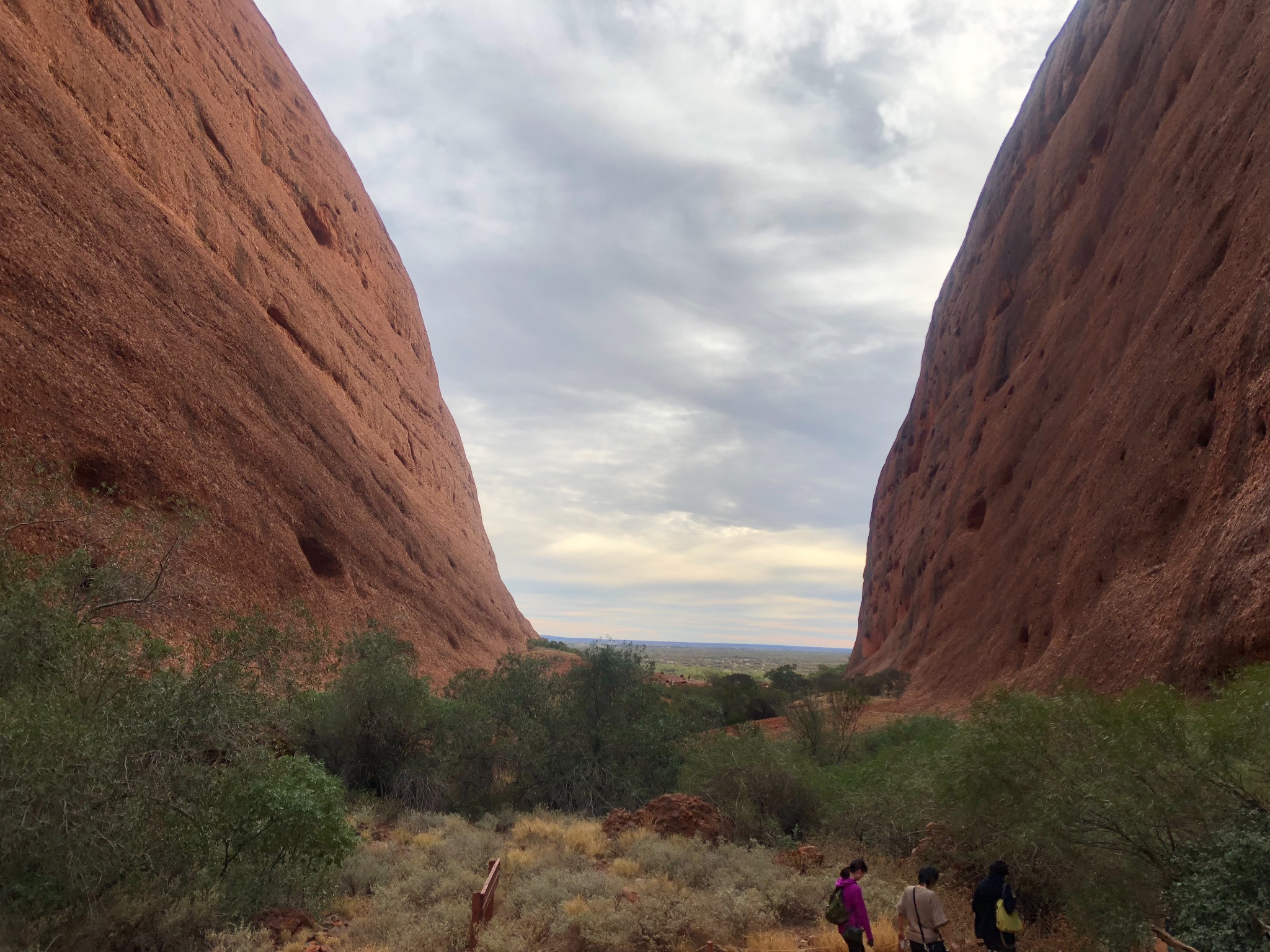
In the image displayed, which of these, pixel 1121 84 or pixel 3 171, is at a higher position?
pixel 1121 84

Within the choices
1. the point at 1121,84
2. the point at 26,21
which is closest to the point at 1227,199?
the point at 1121,84

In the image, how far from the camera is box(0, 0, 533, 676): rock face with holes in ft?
56.0

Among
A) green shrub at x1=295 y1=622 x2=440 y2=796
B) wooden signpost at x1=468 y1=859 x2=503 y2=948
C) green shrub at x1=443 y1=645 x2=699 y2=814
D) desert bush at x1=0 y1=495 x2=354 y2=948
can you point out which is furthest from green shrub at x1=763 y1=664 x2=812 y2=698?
desert bush at x1=0 y1=495 x2=354 y2=948

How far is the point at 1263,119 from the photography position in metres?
14.6

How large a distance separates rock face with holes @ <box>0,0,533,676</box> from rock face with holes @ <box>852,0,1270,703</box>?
61.6 ft

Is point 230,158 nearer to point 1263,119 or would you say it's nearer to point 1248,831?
point 1263,119

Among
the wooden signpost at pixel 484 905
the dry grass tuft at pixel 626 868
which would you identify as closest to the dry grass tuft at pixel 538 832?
the dry grass tuft at pixel 626 868

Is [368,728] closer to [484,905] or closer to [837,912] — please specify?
[484,905]

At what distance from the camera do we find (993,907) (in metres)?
6.11

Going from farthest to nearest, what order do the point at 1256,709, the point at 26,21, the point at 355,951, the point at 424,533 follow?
1. the point at 424,533
2. the point at 26,21
3. the point at 355,951
4. the point at 1256,709

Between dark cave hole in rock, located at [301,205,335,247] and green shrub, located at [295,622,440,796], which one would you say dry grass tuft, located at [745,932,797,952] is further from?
dark cave hole in rock, located at [301,205,335,247]

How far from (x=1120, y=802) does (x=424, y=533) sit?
28.2 meters

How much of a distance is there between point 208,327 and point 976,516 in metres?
26.9

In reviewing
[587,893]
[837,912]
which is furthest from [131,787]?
[837,912]
